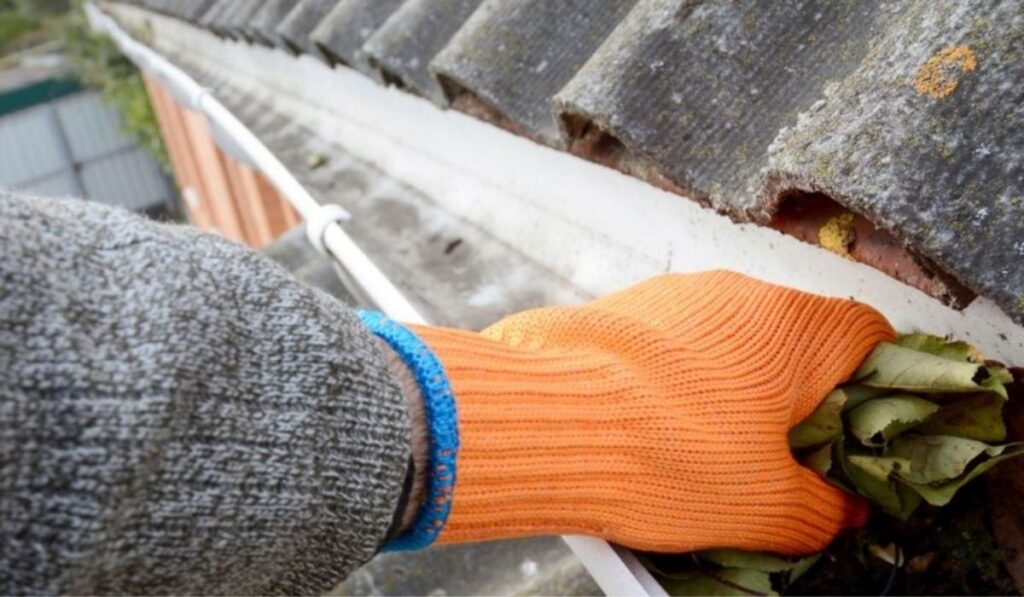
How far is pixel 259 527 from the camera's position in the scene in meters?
0.73

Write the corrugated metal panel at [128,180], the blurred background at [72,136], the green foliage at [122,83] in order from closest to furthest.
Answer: the green foliage at [122,83] < the blurred background at [72,136] < the corrugated metal panel at [128,180]

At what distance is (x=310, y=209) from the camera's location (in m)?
2.17

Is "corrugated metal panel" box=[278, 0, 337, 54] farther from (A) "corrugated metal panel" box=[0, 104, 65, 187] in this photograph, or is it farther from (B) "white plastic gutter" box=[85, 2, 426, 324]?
(A) "corrugated metal panel" box=[0, 104, 65, 187]

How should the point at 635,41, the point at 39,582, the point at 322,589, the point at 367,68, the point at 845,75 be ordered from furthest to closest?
the point at 367,68
the point at 635,41
the point at 845,75
the point at 322,589
the point at 39,582

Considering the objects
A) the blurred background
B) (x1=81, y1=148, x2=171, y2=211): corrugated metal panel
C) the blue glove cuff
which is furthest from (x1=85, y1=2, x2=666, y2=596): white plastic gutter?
(x1=81, y1=148, x2=171, y2=211): corrugated metal panel

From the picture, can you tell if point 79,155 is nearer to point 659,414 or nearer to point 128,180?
point 128,180

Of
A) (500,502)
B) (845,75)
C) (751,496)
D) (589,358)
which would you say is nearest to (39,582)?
(500,502)

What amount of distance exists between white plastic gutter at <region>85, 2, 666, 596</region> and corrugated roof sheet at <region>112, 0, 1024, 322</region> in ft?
1.10

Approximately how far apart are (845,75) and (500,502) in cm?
55

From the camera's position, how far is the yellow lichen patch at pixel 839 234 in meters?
0.95

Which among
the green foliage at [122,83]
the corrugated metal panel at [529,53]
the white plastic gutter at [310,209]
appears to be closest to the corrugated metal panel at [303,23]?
the white plastic gutter at [310,209]

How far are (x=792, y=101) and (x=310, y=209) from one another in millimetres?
1353

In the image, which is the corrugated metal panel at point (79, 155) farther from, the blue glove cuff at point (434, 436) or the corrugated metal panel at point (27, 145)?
the blue glove cuff at point (434, 436)

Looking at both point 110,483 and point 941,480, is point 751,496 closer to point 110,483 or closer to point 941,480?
point 941,480
